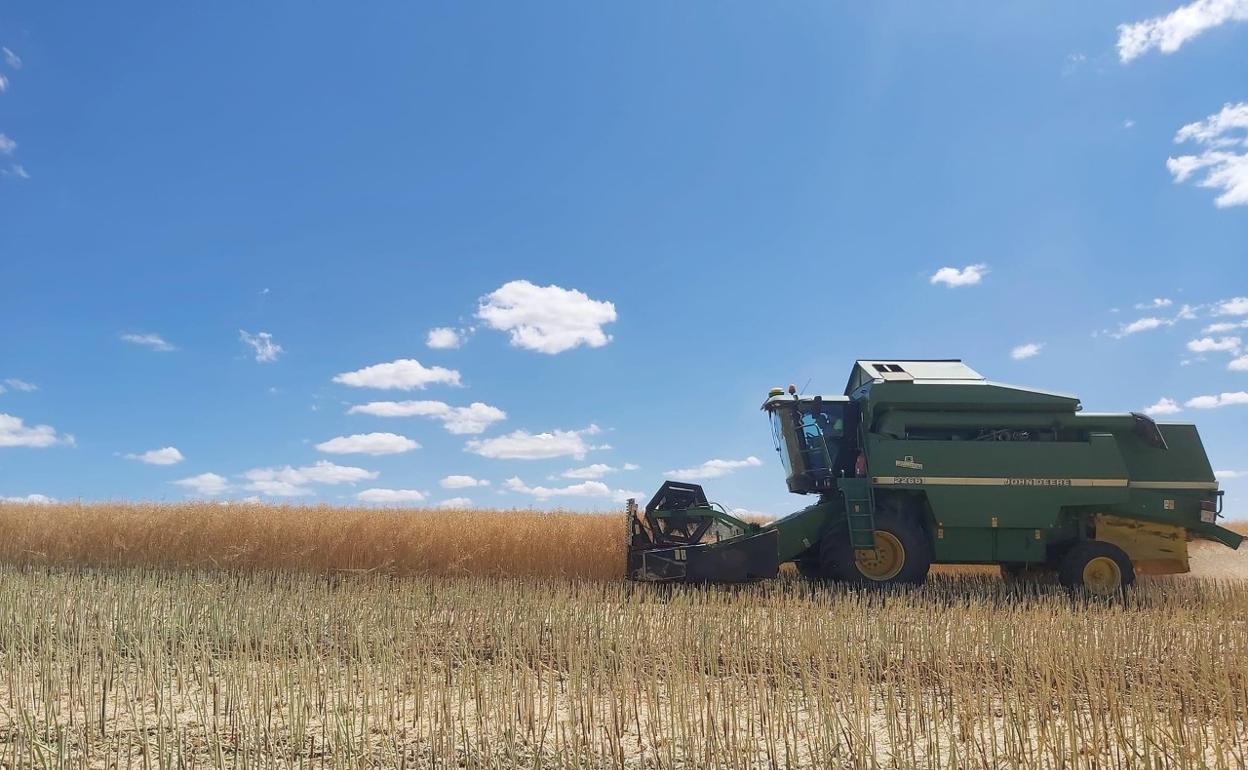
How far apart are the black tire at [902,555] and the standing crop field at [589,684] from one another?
158 cm

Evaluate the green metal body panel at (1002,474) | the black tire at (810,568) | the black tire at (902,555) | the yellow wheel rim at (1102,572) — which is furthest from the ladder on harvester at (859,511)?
the yellow wheel rim at (1102,572)

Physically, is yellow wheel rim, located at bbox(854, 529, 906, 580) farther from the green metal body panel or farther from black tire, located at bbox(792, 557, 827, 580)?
black tire, located at bbox(792, 557, 827, 580)

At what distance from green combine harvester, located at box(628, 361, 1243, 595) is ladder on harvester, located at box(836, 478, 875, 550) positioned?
16 millimetres

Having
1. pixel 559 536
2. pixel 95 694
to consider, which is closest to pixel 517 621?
pixel 95 694

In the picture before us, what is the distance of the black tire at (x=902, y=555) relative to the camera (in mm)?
9656

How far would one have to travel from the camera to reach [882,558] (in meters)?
9.80

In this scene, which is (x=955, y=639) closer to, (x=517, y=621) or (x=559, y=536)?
(x=517, y=621)

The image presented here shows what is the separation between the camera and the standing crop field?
3.61 meters

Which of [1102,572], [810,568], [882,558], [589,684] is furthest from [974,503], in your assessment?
[589,684]

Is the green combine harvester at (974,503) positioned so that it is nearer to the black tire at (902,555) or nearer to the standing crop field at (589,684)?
the black tire at (902,555)

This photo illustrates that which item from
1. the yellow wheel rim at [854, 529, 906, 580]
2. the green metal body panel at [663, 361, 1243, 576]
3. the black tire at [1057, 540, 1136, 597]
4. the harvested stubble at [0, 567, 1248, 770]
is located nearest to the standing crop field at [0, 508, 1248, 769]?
the harvested stubble at [0, 567, 1248, 770]

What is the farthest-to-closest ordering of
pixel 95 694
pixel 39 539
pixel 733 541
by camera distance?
pixel 39 539
pixel 733 541
pixel 95 694

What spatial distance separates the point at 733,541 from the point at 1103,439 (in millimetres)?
4626

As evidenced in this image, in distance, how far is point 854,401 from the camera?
10.4 m
